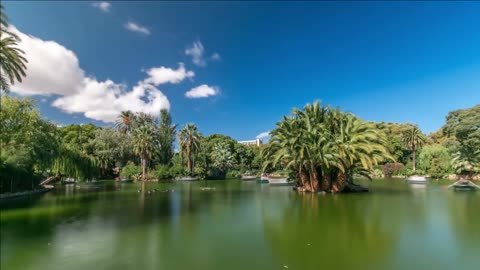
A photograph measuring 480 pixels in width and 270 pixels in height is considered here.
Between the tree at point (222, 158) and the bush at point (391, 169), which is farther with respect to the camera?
the tree at point (222, 158)

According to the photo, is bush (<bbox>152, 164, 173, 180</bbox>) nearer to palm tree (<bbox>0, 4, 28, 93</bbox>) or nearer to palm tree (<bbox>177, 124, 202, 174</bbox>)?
palm tree (<bbox>177, 124, 202, 174</bbox>)

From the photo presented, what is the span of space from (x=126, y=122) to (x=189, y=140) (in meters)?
17.3

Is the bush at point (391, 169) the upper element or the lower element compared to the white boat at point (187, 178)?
upper

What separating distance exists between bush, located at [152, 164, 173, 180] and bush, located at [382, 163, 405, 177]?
42.1m

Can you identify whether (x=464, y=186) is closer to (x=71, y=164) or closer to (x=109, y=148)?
(x=71, y=164)

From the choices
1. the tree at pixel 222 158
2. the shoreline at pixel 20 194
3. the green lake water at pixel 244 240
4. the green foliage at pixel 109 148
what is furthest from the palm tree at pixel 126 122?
the green lake water at pixel 244 240

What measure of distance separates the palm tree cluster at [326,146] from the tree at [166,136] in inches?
1468

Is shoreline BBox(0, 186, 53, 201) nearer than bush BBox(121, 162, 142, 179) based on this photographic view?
Yes

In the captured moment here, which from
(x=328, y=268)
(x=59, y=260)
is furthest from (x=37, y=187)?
(x=328, y=268)

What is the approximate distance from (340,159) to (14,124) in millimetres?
28817

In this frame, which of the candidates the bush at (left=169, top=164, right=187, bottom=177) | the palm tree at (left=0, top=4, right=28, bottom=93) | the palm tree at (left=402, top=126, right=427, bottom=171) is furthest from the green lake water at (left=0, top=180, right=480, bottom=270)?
the palm tree at (left=402, top=126, right=427, bottom=171)

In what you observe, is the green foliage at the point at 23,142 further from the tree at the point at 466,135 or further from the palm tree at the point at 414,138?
the palm tree at the point at 414,138

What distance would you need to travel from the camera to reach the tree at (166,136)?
6094 centimetres

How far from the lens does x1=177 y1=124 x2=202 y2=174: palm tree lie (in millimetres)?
56500
